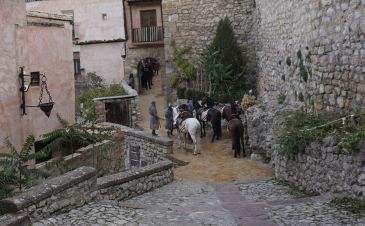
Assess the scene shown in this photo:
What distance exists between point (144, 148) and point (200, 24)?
911 cm

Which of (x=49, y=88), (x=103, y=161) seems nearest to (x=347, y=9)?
(x=103, y=161)

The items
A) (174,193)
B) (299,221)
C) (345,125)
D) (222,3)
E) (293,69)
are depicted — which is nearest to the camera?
(299,221)

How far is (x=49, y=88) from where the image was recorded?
15.3m

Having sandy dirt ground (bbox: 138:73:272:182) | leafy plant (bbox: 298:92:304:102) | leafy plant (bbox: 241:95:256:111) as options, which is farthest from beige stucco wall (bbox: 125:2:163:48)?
leafy plant (bbox: 298:92:304:102)

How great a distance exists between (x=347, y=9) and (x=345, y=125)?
2.19 m

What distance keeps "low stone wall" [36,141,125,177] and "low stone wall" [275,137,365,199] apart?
16.7ft

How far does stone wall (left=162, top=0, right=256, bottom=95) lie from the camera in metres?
23.3

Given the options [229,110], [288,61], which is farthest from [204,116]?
[288,61]

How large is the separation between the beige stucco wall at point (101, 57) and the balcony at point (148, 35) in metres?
1.27

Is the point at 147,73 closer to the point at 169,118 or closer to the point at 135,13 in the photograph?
the point at 135,13

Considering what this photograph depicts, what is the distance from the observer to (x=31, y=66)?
14.4 m

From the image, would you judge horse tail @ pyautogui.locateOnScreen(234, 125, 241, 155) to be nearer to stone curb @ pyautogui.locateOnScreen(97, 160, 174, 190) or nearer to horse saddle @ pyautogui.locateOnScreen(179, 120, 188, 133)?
horse saddle @ pyautogui.locateOnScreen(179, 120, 188, 133)

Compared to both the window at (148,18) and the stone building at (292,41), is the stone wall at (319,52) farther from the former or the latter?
the window at (148,18)

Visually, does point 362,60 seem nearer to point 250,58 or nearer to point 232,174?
point 232,174
